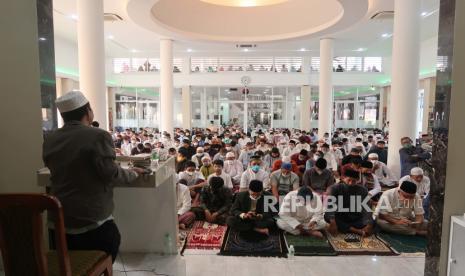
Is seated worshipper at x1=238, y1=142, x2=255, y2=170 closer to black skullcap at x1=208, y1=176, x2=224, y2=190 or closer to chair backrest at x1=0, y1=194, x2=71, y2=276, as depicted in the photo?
black skullcap at x1=208, y1=176, x2=224, y2=190

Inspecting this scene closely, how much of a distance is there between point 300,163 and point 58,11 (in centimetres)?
740

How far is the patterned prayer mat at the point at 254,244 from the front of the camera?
3.57m

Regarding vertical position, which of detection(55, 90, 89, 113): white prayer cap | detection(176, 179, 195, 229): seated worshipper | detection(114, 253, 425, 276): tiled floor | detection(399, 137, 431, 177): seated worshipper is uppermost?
detection(55, 90, 89, 113): white prayer cap

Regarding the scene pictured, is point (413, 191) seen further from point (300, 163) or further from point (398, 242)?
point (300, 163)

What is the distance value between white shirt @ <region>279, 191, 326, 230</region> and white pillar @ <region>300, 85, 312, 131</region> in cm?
1095

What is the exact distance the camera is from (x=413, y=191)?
423 cm

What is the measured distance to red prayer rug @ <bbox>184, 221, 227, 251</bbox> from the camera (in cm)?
376

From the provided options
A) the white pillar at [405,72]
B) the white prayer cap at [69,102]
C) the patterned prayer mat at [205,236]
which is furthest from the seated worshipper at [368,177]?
the white prayer cap at [69,102]

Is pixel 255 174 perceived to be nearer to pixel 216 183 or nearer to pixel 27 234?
pixel 216 183

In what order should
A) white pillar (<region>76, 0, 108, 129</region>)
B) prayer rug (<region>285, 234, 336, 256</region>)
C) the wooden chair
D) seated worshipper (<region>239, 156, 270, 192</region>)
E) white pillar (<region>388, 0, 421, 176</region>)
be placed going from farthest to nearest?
1. white pillar (<region>388, 0, 421, 176</region>)
2. white pillar (<region>76, 0, 108, 129</region>)
3. seated worshipper (<region>239, 156, 270, 192</region>)
4. prayer rug (<region>285, 234, 336, 256</region>)
5. the wooden chair

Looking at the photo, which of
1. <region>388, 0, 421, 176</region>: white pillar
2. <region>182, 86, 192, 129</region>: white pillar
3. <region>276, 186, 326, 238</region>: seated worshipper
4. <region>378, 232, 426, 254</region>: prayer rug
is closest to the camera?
<region>378, 232, 426, 254</region>: prayer rug

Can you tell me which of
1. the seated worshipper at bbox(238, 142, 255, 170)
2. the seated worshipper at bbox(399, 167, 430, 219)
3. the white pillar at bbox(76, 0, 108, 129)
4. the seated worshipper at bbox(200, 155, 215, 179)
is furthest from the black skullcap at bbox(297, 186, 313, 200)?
the white pillar at bbox(76, 0, 108, 129)

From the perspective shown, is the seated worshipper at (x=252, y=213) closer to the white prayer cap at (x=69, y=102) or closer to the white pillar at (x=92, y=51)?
the white prayer cap at (x=69, y=102)

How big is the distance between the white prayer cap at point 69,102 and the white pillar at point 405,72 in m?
6.39
